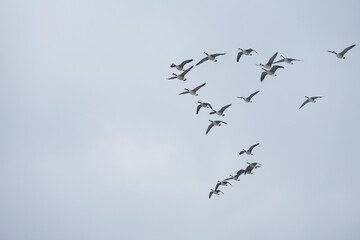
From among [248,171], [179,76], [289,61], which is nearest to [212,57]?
[179,76]

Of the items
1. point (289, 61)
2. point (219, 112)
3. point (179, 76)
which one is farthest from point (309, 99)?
point (179, 76)

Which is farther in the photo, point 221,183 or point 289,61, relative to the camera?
point 221,183

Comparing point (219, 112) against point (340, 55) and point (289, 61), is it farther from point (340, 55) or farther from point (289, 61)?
point (340, 55)

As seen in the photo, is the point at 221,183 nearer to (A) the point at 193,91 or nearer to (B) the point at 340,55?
(A) the point at 193,91

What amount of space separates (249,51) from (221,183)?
13.5m

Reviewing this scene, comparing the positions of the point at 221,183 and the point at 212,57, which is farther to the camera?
the point at 221,183

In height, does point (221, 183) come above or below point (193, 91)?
below

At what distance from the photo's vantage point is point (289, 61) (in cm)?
5644

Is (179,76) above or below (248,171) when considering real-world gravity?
above

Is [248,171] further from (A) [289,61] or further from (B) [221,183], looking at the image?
(A) [289,61]

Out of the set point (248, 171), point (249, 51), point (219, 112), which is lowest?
point (248, 171)

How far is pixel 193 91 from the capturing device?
186 feet

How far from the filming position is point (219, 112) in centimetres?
5725

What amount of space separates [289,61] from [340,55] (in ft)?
15.1
